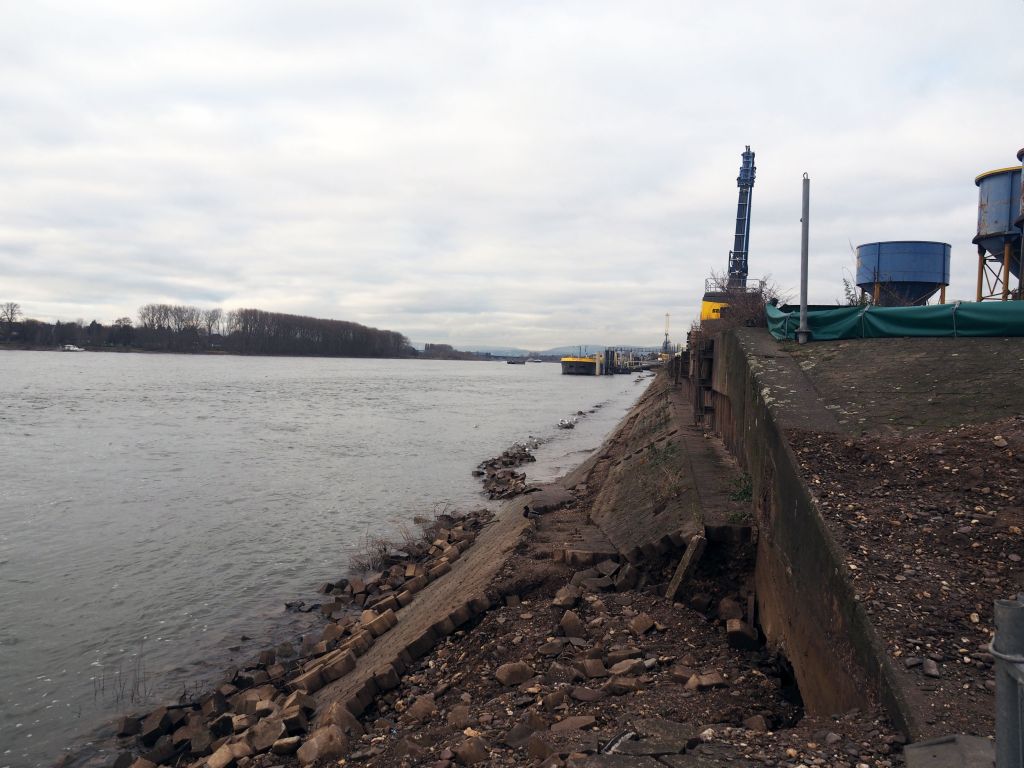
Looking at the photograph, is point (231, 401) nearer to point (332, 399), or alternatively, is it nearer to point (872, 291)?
point (332, 399)

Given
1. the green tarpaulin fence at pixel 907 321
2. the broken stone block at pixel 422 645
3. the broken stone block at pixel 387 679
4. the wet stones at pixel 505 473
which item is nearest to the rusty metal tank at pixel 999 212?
the green tarpaulin fence at pixel 907 321

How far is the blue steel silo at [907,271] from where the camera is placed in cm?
1923

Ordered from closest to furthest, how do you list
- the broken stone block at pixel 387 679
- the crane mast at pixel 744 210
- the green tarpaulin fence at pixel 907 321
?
the broken stone block at pixel 387 679
the green tarpaulin fence at pixel 907 321
the crane mast at pixel 744 210

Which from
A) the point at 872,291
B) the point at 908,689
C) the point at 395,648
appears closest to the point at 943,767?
the point at 908,689

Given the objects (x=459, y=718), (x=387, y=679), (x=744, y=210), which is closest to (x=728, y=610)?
(x=459, y=718)

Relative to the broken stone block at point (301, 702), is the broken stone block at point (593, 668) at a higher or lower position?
higher

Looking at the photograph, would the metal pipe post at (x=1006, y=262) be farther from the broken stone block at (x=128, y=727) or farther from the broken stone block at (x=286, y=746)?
the broken stone block at (x=128, y=727)

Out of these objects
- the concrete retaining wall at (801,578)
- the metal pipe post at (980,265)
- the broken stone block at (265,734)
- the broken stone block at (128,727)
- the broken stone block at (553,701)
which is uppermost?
the metal pipe post at (980,265)

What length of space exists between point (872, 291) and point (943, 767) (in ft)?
62.0

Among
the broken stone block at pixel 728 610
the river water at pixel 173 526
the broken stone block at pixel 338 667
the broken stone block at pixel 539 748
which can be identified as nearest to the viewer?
the broken stone block at pixel 539 748

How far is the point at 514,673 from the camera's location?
595 centimetres

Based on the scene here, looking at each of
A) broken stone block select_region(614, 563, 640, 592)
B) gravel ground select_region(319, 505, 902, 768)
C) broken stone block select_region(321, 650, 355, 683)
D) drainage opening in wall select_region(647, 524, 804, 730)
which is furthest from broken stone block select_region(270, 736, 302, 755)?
broken stone block select_region(614, 563, 640, 592)

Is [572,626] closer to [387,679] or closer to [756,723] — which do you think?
[387,679]

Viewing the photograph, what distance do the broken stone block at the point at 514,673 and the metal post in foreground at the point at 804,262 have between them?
26.7 feet
